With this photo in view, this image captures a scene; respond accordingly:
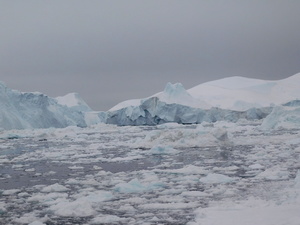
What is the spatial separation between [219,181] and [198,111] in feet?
119

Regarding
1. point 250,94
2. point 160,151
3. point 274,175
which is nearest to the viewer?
point 274,175

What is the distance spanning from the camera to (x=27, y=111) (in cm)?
3484

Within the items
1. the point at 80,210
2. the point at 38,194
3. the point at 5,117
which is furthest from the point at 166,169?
the point at 5,117

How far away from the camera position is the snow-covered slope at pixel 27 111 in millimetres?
31094

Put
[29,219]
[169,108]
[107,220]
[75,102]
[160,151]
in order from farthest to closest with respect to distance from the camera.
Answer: [75,102] < [169,108] < [160,151] < [29,219] < [107,220]

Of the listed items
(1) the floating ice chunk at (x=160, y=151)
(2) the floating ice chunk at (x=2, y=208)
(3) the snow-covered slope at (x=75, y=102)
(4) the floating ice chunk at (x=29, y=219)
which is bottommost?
(4) the floating ice chunk at (x=29, y=219)

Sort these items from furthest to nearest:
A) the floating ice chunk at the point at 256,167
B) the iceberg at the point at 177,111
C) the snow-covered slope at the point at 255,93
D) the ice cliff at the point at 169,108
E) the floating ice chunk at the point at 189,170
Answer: the snow-covered slope at the point at 255,93, the iceberg at the point at 177,111, the ice cliff at the point at 169,108, the floating ice chunk at the point at 256,167, the floating ice chunk at the point at 189,170

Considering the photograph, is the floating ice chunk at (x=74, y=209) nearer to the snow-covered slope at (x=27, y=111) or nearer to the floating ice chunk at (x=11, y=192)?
the floating ice chunk at (x=11, y=192)

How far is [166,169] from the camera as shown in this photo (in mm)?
9367

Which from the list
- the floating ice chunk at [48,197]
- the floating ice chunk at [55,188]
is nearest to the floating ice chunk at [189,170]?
the floating ice chunk at [55,188]

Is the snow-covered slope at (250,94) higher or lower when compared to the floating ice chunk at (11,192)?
higher

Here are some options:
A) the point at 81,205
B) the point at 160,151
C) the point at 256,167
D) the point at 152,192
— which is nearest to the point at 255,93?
the point at 160,151

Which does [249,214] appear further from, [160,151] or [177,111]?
[177,111]

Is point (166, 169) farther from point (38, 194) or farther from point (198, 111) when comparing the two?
point (198, 111)
